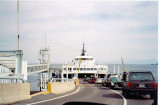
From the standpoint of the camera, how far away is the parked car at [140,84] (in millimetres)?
14367

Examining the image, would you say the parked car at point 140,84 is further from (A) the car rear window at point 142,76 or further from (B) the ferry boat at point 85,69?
(B) the ferry boat at point 85,69

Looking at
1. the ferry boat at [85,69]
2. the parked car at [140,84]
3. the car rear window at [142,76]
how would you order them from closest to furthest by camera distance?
the parked car at [140,84] < the car rear window at [142,76] < the ferry boat at [85,69]

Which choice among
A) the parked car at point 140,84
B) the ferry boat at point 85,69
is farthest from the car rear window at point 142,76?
the ferry boat at point 85,69

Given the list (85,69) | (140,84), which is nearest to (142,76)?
(140,84)

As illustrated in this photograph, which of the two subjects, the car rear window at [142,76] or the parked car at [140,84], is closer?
the parked car at [140,84]

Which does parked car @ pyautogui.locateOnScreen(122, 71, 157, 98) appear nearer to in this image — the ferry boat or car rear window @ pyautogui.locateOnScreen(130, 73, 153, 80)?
car rear window @ pyautogui.locateOnScreen(130, 73, 153, 80)

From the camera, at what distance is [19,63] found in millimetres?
15930

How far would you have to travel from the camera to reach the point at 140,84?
14.5 m

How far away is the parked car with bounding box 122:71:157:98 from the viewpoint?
566 inches

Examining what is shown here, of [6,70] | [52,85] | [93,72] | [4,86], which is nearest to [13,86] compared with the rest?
[4,86]

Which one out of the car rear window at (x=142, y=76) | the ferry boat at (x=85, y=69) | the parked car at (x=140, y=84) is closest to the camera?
the parked car at (x=140, y=84)

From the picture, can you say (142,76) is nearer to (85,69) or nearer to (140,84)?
(140,84)

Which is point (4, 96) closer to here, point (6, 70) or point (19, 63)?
point (19, 63)

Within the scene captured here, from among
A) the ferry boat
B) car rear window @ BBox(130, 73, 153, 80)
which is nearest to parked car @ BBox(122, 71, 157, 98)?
car rear window @ BBox(130, 73, 153, 80)
